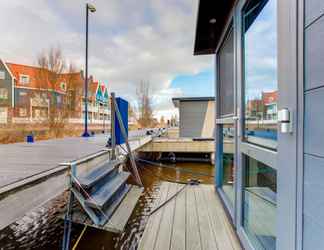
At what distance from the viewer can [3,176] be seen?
1.59m

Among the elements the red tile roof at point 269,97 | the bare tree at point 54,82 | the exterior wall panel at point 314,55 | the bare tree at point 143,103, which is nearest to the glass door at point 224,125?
the red tile roof at point 269,97

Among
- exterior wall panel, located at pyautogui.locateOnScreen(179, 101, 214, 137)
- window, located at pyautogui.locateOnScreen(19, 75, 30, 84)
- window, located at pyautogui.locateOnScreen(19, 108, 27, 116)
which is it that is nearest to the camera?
exterior wall panel, located at pyautogui.locateOnScreen(179, 101, 214, 137)

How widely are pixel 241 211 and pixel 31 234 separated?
10.2 feet

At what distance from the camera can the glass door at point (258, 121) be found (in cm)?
124

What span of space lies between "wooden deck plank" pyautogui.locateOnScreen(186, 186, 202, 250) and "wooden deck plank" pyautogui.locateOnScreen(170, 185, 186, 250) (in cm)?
4

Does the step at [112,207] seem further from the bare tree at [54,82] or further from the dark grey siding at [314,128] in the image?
the bare tree at [54,82]

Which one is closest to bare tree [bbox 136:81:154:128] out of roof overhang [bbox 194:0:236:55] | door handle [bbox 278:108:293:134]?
roof overhang [bbox 194:0:236:55]

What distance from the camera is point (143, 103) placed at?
1959 centimetres

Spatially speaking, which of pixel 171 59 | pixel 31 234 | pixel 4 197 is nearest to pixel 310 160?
pixel 4 197

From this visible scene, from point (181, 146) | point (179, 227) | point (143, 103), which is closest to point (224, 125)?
point (179, 227)

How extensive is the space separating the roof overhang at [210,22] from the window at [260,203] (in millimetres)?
1726

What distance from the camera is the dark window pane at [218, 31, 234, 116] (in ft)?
7.37

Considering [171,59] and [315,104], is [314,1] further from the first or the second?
[171,59]

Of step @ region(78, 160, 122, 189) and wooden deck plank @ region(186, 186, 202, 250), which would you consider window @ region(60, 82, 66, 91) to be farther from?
wooden deck plank @ region(186, 186, 202, 250)
